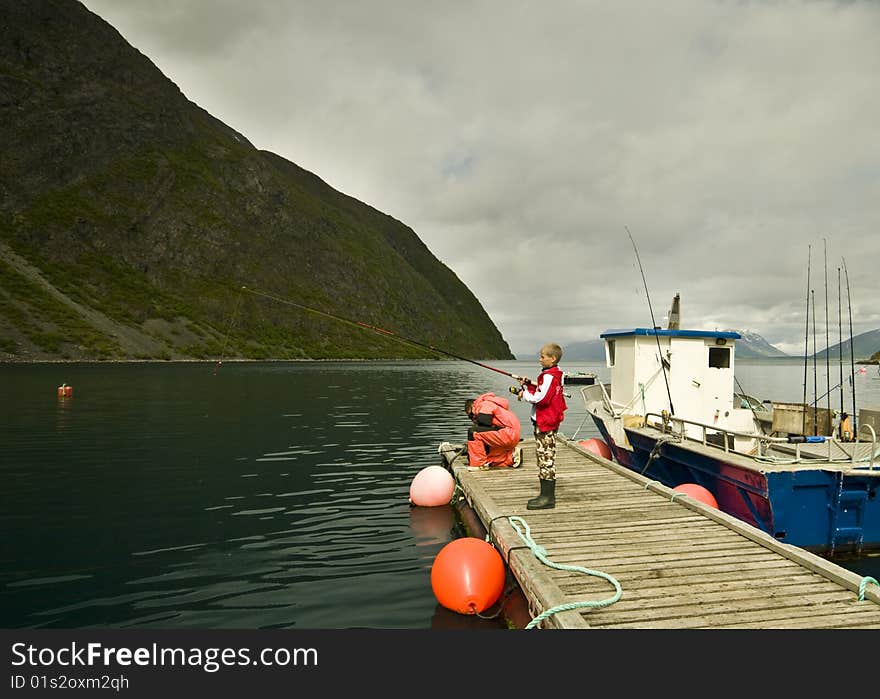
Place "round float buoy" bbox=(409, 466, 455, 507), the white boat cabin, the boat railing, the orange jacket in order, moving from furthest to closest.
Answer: the white boat cabin
"round float buoy" bbox=(409, 466, 455, 507)
the orange jacket
the boat railing

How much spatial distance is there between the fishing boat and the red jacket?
3944 millimetres

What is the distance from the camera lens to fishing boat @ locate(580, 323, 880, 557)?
374 inches

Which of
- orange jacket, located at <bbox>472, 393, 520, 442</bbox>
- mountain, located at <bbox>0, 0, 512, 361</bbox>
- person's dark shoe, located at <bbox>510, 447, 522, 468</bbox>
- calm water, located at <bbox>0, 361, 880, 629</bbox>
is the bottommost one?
calm water, located at <bbox>0, 361, 880, 629</bbox>

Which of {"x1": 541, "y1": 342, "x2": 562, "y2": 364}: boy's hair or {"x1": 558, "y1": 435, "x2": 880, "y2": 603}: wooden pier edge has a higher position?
{"x1": 541, "y1": 342, "x2": 562, "y2": 364}: boy's hair

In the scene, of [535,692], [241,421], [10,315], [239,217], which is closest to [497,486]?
[535,692]

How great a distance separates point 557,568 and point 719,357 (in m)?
11.5

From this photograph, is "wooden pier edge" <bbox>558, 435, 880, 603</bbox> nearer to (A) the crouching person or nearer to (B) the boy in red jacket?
(B) the boy in red jacket

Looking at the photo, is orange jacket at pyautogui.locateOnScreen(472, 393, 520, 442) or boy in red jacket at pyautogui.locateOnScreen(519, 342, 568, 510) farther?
orange jacket at pyautogui.locateOnScreen(472, 393, 520, 442)

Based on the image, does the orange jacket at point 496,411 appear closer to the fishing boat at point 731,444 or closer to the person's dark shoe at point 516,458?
the person's dark shoe at point 516,458

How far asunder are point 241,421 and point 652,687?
82.8 feet

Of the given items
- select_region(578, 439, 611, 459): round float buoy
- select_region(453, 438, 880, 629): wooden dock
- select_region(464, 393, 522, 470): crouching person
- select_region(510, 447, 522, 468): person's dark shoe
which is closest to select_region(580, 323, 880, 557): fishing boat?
select_region(578, 439, 611, 459): round float buoy

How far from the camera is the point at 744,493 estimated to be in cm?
1011

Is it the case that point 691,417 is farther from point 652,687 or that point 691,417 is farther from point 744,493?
point 652,687

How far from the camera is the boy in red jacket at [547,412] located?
865 cm
